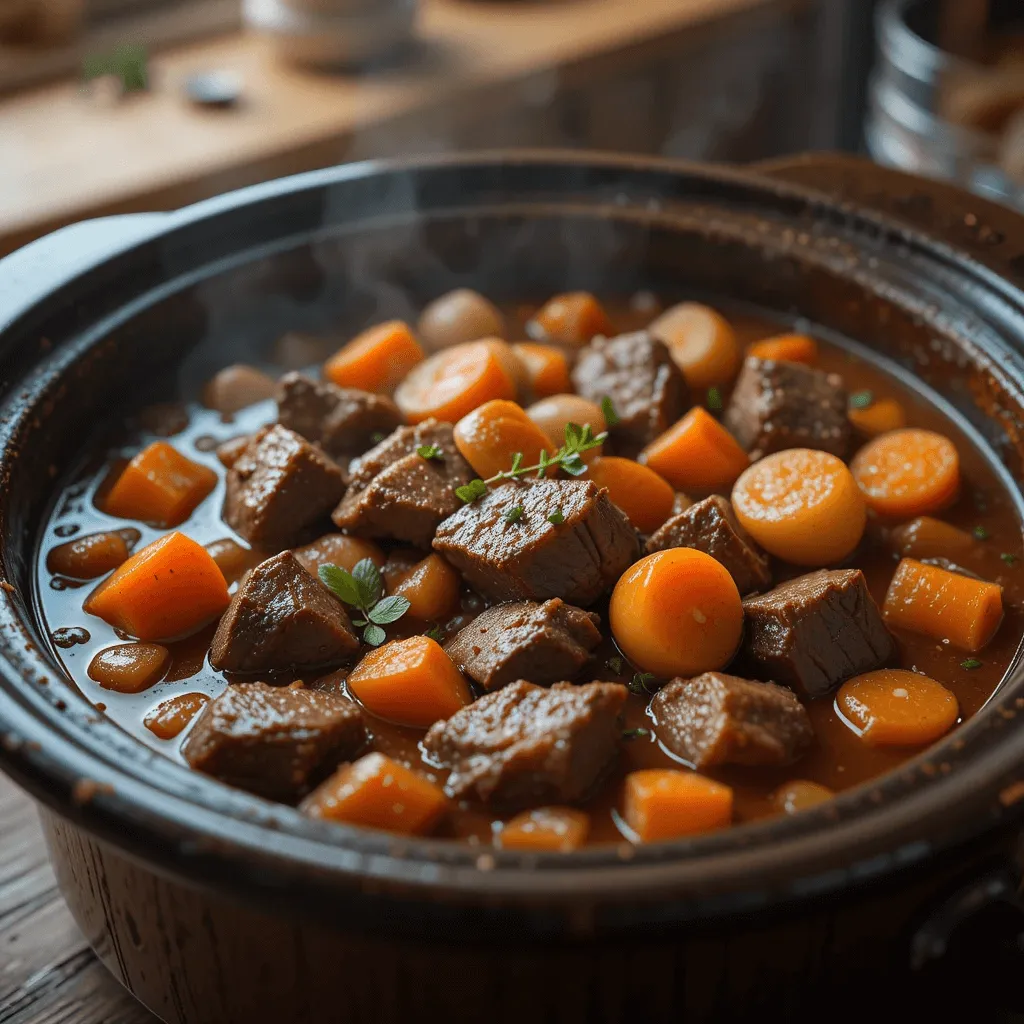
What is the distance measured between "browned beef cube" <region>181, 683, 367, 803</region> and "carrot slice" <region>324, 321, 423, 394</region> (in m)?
1.15

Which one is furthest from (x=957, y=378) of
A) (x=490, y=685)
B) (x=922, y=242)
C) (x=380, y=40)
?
(x=380, y=40)

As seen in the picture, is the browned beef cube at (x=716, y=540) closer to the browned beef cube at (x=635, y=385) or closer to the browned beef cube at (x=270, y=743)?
the browned beef cube at (x=635, y=385)

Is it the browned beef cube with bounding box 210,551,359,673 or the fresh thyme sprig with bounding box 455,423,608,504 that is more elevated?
the fresh thyme sprig with bounding box 455,423,608,504

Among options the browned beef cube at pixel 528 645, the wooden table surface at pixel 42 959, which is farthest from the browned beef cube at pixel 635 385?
the wooden table surface at pixel 42 959

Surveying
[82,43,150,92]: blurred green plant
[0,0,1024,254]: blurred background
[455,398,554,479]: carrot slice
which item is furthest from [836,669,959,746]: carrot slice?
[82,43,150,92]: blurred green plant

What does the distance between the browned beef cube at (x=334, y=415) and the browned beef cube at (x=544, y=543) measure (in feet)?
1.60

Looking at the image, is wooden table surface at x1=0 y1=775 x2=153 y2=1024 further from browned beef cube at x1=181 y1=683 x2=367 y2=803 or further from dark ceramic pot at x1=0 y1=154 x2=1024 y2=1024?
browned beef cube at x1=181 y1=683 x2=367 y2=803

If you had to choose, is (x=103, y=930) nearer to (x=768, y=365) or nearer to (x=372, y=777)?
(x=372, y=777)

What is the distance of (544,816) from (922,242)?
5.60 feet

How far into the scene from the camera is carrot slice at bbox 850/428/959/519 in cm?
258

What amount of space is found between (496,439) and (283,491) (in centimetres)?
44

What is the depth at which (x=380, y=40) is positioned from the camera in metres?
4.54

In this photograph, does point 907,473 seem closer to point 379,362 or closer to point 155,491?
point 379,362

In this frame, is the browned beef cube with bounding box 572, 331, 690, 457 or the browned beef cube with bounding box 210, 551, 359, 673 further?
the browned beef cube with bounding box 572, 331, 690, 457
